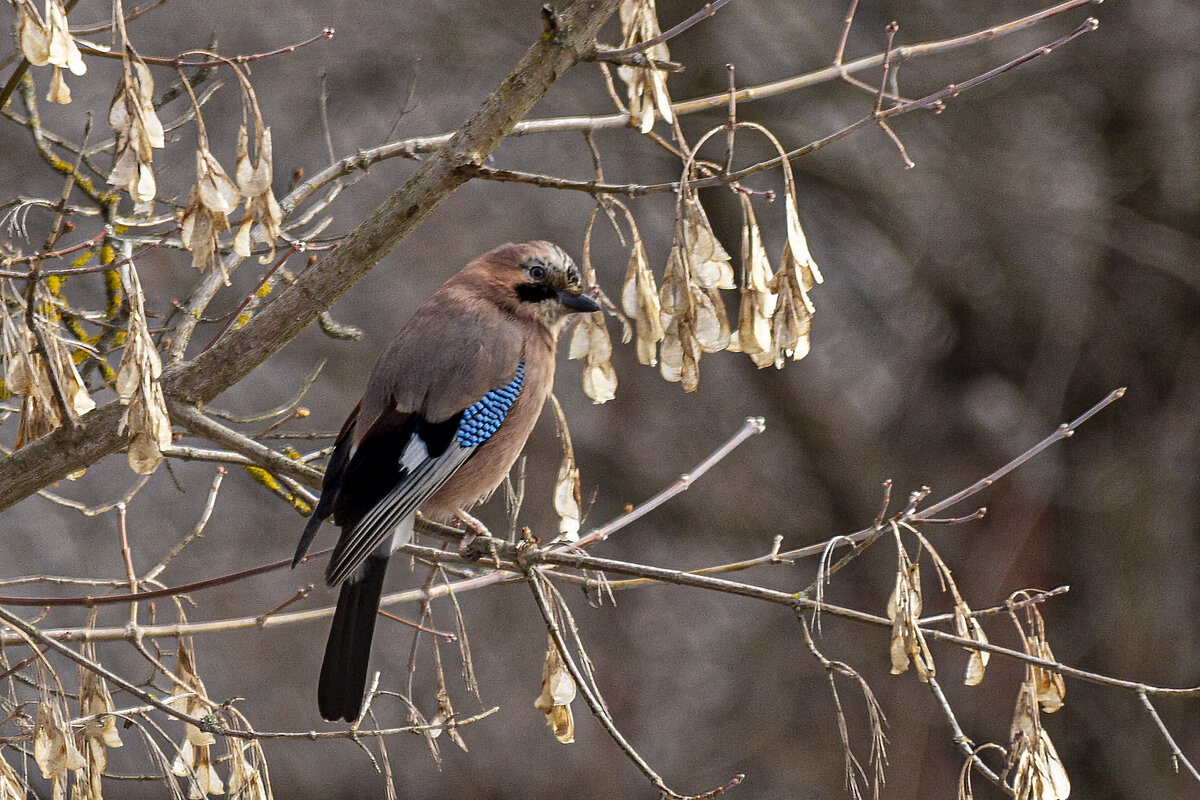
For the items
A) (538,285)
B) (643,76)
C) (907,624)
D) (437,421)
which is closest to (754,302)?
(643,76)

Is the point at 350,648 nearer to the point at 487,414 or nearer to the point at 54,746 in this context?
the point at 487,414

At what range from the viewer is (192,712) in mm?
2389

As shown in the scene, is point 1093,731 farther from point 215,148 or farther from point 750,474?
point 215,148

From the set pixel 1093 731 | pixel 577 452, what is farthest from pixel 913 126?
pixel 1093 731

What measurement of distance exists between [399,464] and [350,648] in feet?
1.47

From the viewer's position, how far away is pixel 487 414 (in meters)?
3.31

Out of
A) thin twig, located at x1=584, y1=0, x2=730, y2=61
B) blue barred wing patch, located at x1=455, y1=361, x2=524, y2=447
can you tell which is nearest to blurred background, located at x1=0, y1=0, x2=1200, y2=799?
blue barred wing patch, located at x1=455, y1=361, x2=524, y2=447

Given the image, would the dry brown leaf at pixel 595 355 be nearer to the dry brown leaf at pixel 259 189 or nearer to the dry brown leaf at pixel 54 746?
the dry brown leaf at pixel 259 189

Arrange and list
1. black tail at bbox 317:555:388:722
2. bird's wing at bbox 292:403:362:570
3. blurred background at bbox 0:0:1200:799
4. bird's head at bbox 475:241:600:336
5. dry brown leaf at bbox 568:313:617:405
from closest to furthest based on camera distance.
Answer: dry brown leaf at bbox 568:313:617:405 < bird's wing at bbox 292:403:362:570 < black tail at bbox 317:555:388:722 < bird's head at bbox 475:241:600:336 < blurred background at bbox 0:0:1200:799

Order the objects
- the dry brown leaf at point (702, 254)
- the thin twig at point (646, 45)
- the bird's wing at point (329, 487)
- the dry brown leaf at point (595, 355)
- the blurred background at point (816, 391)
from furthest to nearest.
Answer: the blurred background at point (816, 391)
the bird's wing at point (329, 487)
the dry brown leaf at point (595, 355)
the dry brown leaf at point (702, 254)
the thin twig at point (646, 45)

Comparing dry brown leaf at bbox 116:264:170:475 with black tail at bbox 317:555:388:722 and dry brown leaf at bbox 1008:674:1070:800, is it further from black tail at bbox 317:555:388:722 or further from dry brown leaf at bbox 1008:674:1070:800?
dry brown leaf at bbox 1008:674:1070:800

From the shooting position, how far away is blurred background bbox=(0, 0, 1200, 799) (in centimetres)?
652

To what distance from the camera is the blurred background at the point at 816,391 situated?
21.4ft

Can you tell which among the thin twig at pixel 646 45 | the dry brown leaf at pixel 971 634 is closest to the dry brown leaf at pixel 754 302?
the thin twig at pixel 646 45
